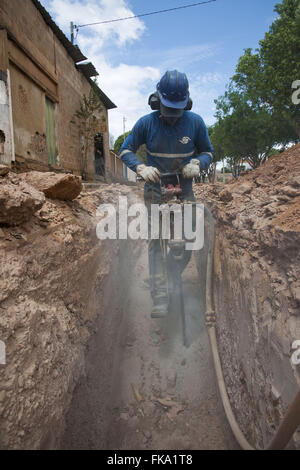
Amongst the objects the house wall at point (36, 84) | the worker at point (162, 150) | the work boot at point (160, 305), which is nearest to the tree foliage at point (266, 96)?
the house wall at point (36, 84)

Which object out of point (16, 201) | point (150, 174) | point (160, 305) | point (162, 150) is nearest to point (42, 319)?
point (16, 201)

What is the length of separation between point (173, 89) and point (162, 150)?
65 cm

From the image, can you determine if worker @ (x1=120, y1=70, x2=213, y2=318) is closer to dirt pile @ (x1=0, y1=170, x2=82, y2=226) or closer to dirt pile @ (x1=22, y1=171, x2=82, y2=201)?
dirt pile @ (x1=22, y1=171, x2=82, y2=201)

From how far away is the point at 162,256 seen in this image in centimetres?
295

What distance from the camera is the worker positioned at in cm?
274

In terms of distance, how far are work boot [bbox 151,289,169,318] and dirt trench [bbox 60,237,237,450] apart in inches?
23.3

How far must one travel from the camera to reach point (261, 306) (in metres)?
1.80

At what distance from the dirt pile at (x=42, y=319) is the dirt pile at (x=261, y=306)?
1268mm

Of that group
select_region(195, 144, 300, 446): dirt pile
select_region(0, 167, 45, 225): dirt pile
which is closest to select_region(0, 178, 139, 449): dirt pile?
select_region(0, 167, 45, 225): dirt pile

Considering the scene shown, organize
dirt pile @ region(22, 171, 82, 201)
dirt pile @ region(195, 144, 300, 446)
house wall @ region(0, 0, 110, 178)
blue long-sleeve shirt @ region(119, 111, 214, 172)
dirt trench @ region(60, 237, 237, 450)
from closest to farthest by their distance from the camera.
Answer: dirt pile @ region(195, 144, 300, 446) → dirt trench @ region(60, 237, 237, 450) → dirt pile @ region(22, 171, 82, 201) → blue long-sleeve shirt @ region(119, 111, 214, 172) → house wall @ region(0, 0, 110, 178)

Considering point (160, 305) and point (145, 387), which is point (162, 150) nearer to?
point (160, 305)

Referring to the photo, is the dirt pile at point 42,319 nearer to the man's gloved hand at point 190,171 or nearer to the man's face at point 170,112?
the man's gloved hand at point 190,171
